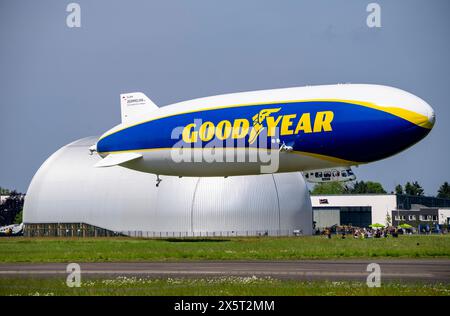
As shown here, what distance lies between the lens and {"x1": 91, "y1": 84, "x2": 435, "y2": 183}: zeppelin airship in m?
52.5

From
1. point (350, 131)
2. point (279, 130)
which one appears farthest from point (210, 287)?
point (279, 130)

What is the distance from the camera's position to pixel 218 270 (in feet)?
141

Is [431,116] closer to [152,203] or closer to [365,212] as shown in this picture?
[152,203]

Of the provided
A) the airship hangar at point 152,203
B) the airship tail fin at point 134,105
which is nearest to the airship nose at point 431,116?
the airship tail fin at point 134,105

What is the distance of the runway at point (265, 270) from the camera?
37312 millimetres

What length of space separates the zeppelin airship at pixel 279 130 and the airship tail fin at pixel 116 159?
116mm

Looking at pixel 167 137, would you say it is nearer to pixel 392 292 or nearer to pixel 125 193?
pixel 392 292

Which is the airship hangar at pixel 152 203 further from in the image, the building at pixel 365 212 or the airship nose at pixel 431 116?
the airship nose at pixel 431 116

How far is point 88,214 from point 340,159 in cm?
7494

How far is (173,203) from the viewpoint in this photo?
11381 centimetres

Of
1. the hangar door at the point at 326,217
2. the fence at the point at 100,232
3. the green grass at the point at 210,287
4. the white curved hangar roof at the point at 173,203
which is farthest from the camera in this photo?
Result: the hangar door at the point at 326,217

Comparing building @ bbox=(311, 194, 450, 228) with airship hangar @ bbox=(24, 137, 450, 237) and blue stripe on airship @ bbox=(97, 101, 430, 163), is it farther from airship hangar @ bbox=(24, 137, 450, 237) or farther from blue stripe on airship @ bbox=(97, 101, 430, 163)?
blue stripe on airship @ bbox=(97, 101, 430, 163)
